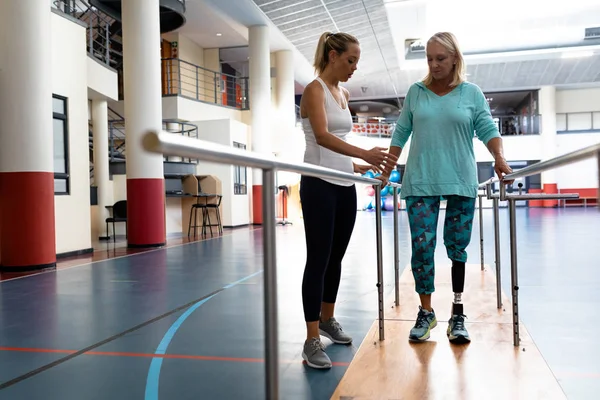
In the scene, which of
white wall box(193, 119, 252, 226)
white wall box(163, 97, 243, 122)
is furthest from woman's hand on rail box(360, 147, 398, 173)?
white wall box(163, 97, 243, 122)

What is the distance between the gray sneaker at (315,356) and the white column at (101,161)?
8325 mm

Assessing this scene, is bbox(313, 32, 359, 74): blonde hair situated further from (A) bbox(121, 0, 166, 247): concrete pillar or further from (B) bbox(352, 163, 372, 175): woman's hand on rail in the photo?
(A) bbox(121, 0, 166, 247): concrete pillar

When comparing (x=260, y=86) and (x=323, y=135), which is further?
(x=260, y=86)

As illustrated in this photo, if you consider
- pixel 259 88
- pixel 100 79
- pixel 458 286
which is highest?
pixel 259 88

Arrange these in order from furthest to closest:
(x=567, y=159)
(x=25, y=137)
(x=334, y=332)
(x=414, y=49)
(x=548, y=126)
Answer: (x=548, y=126)
(x=414, y=49)
(x=25, y=137)
(x=334, y=332)
(x=567, y=159)

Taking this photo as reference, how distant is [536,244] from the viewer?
6973mm

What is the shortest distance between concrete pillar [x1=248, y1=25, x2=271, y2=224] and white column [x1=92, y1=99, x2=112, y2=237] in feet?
12.4

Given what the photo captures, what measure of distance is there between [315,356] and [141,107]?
6.39m

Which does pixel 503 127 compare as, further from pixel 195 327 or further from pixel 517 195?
pixel 195 327

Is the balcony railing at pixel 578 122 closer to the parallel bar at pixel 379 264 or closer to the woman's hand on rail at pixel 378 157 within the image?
the parallel bar at pixel 379 264

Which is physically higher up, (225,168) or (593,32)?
(593,32)

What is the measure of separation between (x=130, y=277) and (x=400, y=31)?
12.2 m

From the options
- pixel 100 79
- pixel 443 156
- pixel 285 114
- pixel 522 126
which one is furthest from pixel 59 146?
pixel 522 126

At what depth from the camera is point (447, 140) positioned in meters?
2.31
